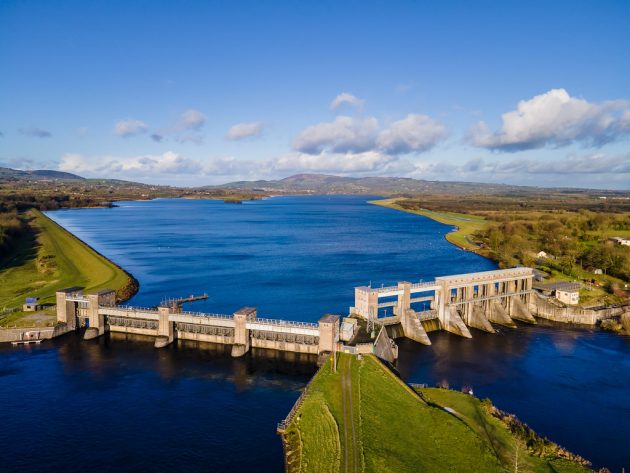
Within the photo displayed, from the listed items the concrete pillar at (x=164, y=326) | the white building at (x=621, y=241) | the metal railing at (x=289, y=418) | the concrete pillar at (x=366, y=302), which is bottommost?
the metal railing at (x=289, y=418)

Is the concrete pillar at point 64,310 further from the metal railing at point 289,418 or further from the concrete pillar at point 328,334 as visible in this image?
the metal railing at point 289,418

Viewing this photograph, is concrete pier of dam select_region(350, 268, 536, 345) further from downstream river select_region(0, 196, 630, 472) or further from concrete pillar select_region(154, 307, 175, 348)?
concrete pillar select_region(154, 307, 175, 348)

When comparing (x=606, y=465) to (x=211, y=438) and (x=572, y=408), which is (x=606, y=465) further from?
(x=211, y=438)

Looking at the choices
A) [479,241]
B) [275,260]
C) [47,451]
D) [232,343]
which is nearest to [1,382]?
[47,451]

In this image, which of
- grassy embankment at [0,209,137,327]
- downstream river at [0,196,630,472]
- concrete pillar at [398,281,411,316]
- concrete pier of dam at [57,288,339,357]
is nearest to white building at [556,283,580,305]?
downstream river at [0,196,630,472]

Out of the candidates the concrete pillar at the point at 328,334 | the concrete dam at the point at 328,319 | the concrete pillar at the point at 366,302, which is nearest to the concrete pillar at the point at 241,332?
the concrete dam at the point at 328,319

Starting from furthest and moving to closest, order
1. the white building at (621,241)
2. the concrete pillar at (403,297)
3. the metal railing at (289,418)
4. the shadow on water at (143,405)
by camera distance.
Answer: the white building at (621,241) < the concrete pillar at (403,297) < the metal railing at (289,418) < the shadow on water at (143,405)

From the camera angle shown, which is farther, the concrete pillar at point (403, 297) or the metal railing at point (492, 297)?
the metal railing at point (492, 297)
